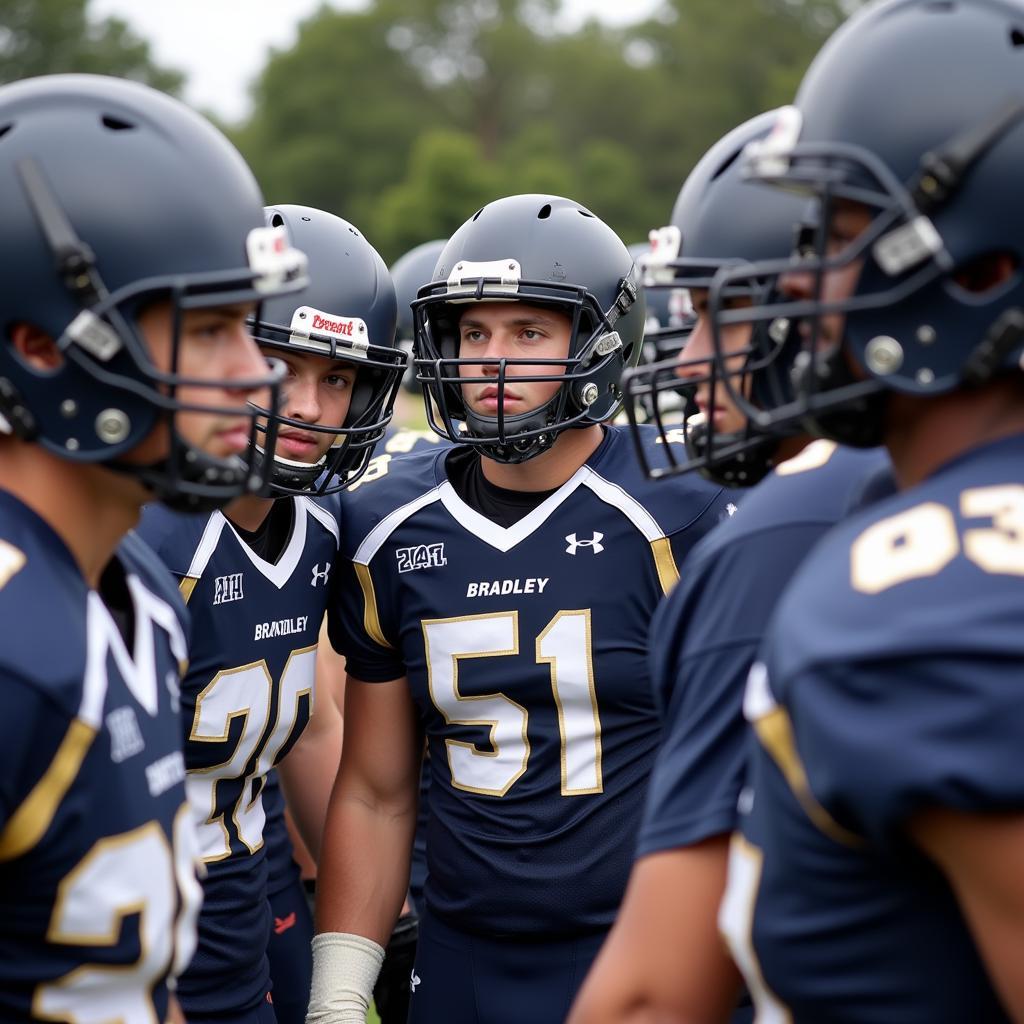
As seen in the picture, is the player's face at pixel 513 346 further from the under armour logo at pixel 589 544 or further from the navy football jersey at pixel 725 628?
the navy football jersey at pixel 725 628

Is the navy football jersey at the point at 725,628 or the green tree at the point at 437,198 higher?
the green tree at the point at 437,198

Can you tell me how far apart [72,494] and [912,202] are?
4.07 ft

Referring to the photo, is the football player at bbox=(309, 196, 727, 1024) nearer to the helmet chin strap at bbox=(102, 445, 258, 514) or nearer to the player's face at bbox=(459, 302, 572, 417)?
the player's face at bbox=(459, 302, 572, 417)

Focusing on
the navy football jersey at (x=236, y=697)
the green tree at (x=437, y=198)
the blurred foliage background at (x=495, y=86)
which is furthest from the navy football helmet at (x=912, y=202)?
the blurred foliage background at (x=495, y=86)

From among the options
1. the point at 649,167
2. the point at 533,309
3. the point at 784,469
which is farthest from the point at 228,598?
the point at 649,167

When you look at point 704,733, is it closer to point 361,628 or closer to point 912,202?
point 912,202

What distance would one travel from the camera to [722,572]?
1.97 meters

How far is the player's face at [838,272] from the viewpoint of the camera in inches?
70.7

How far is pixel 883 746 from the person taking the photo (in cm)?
143

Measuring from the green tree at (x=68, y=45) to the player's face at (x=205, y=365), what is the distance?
50363 millimetres

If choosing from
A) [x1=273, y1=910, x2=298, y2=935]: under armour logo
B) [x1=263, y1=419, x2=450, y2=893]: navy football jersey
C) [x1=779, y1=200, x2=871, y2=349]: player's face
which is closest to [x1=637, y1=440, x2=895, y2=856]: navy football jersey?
[x1=779, y1=200, x2=871, y2=349]: player's face

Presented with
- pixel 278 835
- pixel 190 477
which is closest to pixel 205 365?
pixel 190 477

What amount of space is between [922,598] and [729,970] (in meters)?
0.73

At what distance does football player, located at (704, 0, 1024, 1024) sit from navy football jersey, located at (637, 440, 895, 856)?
3.4 inches
